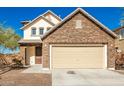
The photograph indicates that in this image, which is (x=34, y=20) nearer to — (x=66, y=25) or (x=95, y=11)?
(x=95, y=11)

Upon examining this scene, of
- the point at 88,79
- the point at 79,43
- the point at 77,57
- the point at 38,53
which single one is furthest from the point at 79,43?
the point at 38,53

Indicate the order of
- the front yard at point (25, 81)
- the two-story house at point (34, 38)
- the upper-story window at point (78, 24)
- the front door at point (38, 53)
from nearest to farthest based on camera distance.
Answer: the front yard at point (25, 81), the upper-story window at point (78, 24), the two-story house at point (34, 38), the front door at point (38, 53)

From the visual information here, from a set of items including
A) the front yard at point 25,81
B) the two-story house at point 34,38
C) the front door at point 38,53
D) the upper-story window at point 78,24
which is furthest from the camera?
the front door at point 38,53

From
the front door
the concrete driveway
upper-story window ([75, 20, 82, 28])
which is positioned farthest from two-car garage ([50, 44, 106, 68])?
the front door

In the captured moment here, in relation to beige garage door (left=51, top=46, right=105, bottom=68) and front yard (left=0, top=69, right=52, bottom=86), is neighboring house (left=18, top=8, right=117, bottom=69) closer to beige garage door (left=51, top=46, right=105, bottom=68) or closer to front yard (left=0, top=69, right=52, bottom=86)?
beige garage door (left=51, top=46, right=105, bottom=68)

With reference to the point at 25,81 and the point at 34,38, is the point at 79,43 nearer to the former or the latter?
the point at 25,81

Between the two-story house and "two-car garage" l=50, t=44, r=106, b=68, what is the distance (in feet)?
27.4

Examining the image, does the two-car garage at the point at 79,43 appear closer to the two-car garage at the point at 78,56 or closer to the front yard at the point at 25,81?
the two-car garage at the point at 78,56

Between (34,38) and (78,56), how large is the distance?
11484mm

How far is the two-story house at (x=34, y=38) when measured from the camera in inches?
1383

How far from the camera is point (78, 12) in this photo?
2688 cm

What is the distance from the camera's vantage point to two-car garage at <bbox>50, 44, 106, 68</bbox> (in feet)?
A: 88.1

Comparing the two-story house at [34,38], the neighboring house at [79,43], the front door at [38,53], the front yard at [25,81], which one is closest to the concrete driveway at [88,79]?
the front yard at [25,81]

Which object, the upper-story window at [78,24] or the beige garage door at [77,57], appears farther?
the beige garage door at [77,57]
